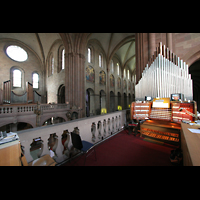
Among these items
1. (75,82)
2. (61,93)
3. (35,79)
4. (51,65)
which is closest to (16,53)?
(35,79)

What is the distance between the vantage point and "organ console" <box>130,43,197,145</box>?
280 cm

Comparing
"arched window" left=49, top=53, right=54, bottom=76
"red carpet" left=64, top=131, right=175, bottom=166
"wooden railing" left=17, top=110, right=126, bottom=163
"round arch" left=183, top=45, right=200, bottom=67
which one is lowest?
"red carpet" left=64, top=131, right=175, bottom=166

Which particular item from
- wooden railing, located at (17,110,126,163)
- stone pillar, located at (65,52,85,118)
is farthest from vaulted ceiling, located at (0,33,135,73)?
wooden railing, located at (17,110,126,163)

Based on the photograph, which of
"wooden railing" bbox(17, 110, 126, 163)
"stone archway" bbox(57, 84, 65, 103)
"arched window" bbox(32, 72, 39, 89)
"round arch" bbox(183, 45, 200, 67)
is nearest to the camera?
"wooden railing" bbox(17, 110, 126, 163)

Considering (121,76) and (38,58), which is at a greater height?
(38,58)

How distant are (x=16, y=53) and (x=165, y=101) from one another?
1930 cm

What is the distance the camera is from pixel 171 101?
127 inches

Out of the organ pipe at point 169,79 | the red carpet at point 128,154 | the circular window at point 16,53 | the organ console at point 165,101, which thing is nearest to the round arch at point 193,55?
the organ console at point 165,101

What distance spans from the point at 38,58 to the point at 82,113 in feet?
42.4

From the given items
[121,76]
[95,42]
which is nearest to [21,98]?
[95,42]

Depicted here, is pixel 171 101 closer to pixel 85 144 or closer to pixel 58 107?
pixel 85 144

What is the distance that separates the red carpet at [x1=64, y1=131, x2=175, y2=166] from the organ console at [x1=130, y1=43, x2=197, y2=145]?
48cm

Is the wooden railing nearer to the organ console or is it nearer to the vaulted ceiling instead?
the organ console
